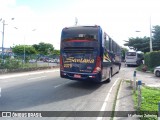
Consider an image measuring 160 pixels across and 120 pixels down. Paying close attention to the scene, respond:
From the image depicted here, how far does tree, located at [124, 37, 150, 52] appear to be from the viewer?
186 feet

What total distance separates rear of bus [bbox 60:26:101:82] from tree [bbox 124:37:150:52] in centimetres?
4628

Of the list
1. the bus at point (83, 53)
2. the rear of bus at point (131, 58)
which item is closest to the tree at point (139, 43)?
the rear of bus at point (131, 58)

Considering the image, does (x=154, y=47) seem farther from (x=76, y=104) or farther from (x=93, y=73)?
(x=76, y=104)

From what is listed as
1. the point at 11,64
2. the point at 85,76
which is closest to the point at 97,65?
the point at 85,76

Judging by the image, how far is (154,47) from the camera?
50188 mm

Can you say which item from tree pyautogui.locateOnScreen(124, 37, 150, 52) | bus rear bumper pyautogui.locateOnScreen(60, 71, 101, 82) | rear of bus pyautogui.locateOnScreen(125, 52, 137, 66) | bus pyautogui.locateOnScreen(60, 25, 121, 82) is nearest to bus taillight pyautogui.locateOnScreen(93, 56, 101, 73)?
bus pyautogui.locateOnScreen(60, 25, 121, 82)

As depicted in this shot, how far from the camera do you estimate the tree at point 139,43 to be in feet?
186

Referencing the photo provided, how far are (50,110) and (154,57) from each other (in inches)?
1016

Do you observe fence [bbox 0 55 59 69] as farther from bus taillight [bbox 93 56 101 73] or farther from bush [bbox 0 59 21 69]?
bus taillight [bbox 93 56 101 73]

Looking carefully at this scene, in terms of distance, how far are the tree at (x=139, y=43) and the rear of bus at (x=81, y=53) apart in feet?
152

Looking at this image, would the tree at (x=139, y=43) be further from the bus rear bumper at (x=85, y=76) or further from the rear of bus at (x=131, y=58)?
the bus rear bumper at (x=85, y=76)

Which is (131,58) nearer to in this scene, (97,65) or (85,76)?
(97,65)

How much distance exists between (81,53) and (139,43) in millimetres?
48522

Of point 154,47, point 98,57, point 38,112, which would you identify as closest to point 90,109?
point 38,112
